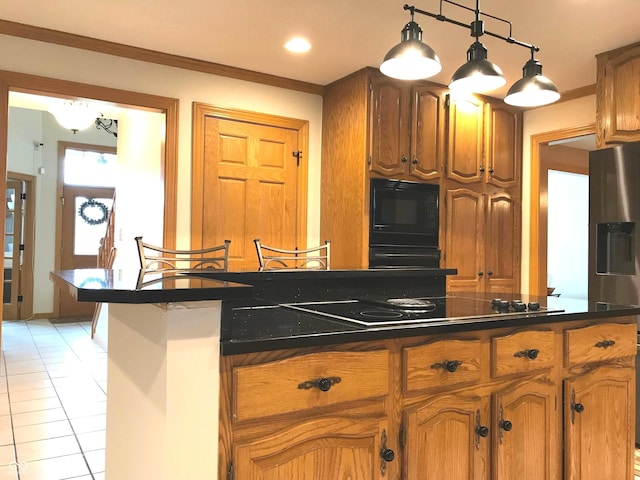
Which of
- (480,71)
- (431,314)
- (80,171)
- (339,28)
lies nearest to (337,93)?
(339,28)

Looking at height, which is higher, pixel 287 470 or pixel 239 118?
pixel 239 118

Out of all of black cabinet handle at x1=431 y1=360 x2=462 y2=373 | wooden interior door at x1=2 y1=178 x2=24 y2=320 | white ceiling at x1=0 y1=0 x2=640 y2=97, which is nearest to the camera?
black cabinet handle at x1=431 y1=360 x2=462 y2=373

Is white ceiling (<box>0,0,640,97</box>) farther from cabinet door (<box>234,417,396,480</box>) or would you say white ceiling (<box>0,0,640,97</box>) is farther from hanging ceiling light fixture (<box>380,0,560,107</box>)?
cabinet door (<box>234,417,396,480</box>)

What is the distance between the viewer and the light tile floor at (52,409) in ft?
8.29

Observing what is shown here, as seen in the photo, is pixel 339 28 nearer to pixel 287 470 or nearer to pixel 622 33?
pixel 622 33

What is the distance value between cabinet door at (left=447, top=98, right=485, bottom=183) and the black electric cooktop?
221 centimetres

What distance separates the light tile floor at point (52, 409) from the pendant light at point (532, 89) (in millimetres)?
2680

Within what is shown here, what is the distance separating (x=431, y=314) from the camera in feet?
5.75

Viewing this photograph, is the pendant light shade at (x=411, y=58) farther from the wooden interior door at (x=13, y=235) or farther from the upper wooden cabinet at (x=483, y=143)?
the wooden interior door at (x=13, y=235)

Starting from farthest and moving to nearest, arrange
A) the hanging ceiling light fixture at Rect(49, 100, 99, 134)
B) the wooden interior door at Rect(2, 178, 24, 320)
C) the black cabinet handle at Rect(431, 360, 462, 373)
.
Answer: the wooden interior door at Rect(2, 178, 24, 320)
the hanging ceiling light fixture at Rect(49, 100, 99, 134)
the black cabinet handle at Rect(431, 360, 462, 373)

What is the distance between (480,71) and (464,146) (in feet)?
7.30

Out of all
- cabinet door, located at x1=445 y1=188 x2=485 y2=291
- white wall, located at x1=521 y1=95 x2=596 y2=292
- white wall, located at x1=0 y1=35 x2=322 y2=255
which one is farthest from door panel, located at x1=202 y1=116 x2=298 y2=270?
white wall, located at x1=521 y1=95 x2=596 y2=292

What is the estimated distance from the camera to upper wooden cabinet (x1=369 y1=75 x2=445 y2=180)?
12.4 feet

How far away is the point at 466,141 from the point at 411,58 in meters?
2.43
